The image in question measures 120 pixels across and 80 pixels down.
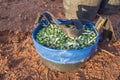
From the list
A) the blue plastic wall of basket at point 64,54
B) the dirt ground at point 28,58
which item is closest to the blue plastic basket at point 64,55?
the blue plastic wall of basket at point 64,54

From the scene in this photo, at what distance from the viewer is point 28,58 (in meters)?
2.64

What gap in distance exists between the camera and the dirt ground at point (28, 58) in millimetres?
2432

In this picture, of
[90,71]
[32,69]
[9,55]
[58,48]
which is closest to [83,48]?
[58,48]

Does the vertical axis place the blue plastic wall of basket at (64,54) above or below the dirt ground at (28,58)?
above

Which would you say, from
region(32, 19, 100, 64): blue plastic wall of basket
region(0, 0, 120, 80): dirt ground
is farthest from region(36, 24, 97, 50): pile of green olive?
region(0, 0, 120, 80): dirt ground

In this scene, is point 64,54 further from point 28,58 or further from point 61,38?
point 28,58

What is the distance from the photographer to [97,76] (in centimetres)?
243

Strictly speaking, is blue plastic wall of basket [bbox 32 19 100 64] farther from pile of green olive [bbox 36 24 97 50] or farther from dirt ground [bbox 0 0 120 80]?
dirt ground [bbox 0 0 120 80]

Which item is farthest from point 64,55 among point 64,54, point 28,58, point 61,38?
point 28,58

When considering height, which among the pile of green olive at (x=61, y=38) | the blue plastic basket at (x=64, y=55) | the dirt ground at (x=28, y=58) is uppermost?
the pile of green olive at (x=61, y=38)

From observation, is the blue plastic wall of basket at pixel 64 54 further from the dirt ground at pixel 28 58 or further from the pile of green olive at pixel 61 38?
the dirt ground at pixel 28 58

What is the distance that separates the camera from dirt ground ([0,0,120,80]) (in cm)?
243

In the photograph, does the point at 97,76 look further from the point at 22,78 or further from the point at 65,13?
the point at 65,13

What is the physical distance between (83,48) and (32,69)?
65 cm
